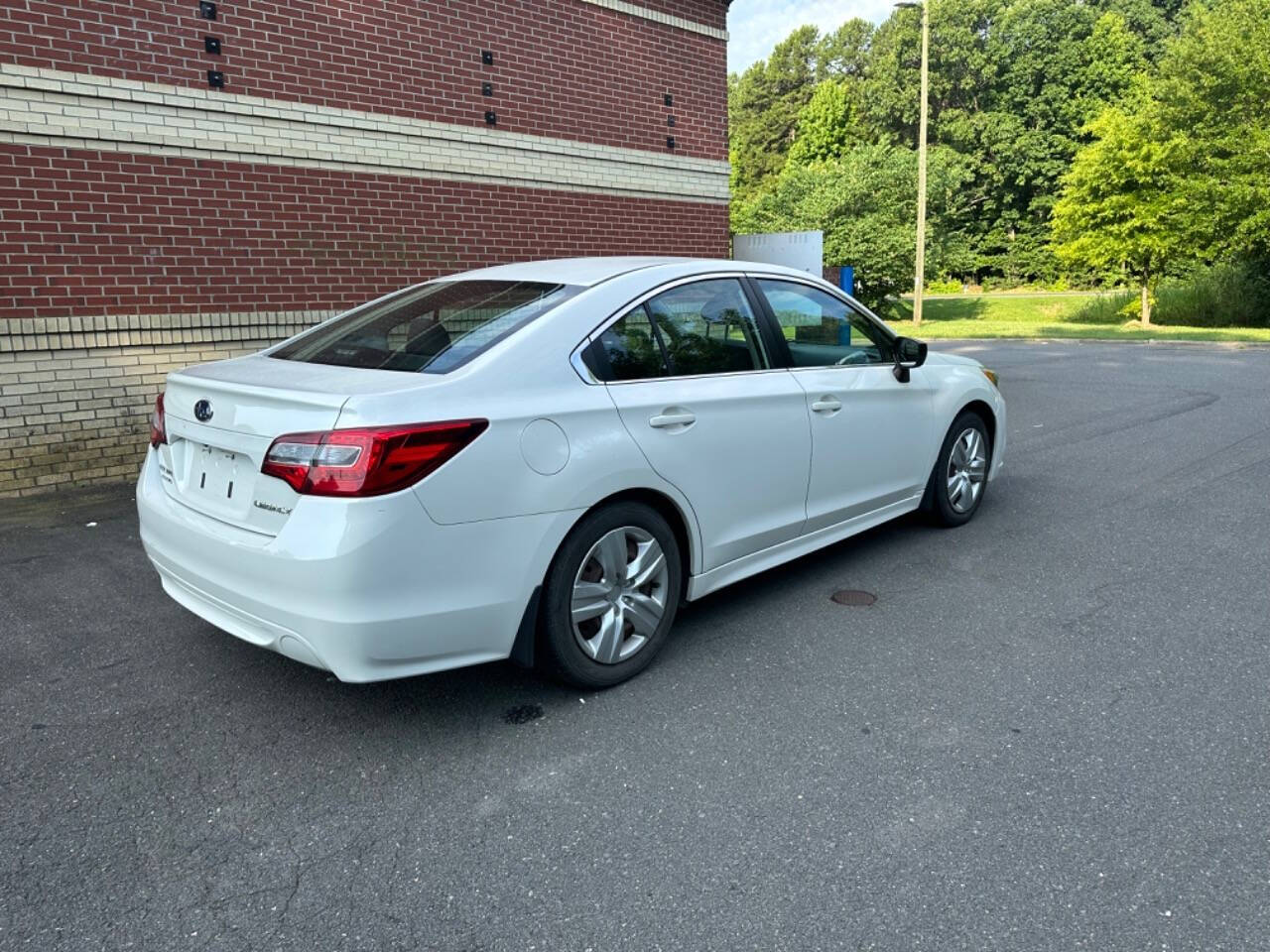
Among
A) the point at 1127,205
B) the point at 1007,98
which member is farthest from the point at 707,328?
the point at 1007,98

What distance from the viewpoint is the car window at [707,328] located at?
12.8 ft

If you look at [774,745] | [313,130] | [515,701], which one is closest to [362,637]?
[515,701]

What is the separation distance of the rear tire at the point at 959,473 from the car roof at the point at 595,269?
170 cm

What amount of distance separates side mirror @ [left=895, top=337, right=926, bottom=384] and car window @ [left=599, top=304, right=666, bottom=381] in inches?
68.3

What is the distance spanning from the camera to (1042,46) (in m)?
55.9

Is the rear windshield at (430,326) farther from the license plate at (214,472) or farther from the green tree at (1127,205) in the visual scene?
the green tree at (1127,205)

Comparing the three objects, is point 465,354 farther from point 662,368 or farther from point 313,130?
point 313,130

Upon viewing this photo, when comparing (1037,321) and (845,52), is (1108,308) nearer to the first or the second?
(1037,321)

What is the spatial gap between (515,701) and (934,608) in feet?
6.69

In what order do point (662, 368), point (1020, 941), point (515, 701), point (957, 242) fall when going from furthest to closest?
point (957, 242), point (662, 368), point (515, 701), point (1020, 941)

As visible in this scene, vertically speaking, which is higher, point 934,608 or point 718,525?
point 718,525

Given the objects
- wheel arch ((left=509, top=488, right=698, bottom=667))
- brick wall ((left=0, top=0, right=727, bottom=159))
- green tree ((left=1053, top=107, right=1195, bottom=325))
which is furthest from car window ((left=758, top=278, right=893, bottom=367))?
green tree ((left=1053, top=107, right=1195, bottom=325))

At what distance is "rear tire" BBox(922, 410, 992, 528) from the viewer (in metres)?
5.48

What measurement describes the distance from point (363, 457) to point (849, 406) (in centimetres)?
257
